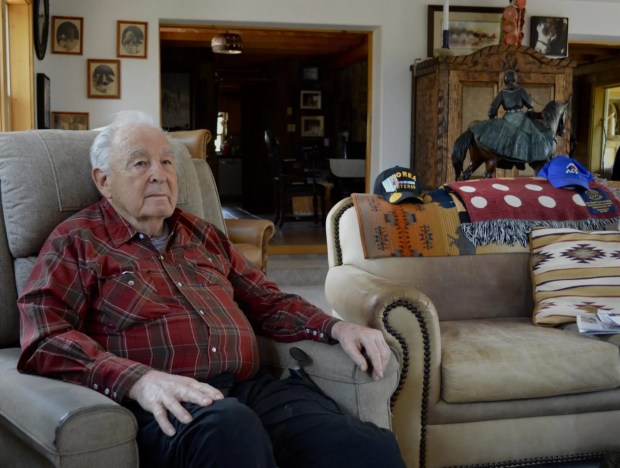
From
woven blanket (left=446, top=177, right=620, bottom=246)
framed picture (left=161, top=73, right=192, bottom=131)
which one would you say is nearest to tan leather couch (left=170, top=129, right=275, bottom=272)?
woven blanket (left=446, top=177, right=620, bottom=246)

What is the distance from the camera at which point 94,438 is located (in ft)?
4.25

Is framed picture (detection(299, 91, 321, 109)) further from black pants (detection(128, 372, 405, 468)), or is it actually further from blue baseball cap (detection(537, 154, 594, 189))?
black pants (detection(128, 372, 405, 468))

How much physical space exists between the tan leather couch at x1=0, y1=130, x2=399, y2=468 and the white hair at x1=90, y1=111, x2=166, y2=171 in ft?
0.24

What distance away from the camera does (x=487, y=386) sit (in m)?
2.19

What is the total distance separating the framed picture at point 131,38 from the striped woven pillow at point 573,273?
159 inches

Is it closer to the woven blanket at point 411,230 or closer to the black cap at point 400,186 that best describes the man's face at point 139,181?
the woven blanket at point 411,230

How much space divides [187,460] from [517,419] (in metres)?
1.24

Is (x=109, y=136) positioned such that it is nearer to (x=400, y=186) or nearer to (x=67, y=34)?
(x=400, y=186)

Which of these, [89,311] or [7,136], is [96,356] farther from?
[7,136]

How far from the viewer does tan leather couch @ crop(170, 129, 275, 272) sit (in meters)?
3.75

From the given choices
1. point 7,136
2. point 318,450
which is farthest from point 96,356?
point 7,136

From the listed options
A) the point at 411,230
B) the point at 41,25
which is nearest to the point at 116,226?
the point at 411,230

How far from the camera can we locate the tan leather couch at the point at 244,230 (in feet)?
12.3

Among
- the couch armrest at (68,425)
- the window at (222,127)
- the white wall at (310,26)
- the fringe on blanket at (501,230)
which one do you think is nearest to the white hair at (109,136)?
the couch armrest at (68,425)
